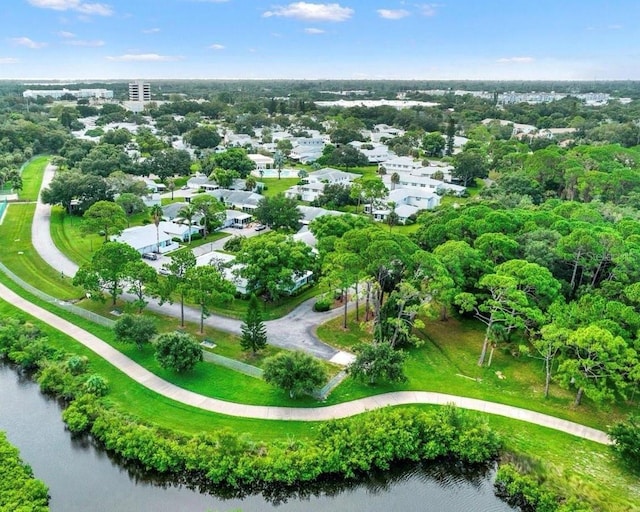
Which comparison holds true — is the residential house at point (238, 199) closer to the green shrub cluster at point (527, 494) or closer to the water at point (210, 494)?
the water at point (210, 494)

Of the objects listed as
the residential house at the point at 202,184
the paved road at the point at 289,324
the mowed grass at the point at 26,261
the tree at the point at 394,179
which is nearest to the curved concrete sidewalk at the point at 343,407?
the paved road at the point at 289,324

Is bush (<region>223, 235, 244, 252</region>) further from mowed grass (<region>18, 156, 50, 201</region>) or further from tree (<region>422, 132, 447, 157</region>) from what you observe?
tree (<region>422, 132, 447, 157</region>)

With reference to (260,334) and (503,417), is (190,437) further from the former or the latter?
(503,417)

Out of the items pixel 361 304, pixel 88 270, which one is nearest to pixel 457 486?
pixel 361 304

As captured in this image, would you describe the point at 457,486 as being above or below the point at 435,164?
below

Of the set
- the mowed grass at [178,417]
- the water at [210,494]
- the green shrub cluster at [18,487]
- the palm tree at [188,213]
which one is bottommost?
the water at [210,494]

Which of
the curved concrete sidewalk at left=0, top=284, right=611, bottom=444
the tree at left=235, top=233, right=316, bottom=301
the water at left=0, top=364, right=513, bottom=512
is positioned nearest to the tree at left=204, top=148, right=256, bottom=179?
the tree at left=235, top=233, right=316, bottom=301

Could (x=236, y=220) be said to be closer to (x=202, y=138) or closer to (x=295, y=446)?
(x=295, y=446)
